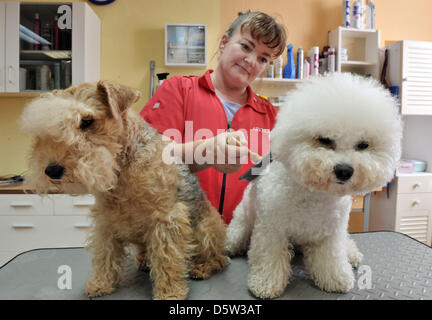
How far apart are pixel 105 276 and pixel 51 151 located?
1.36 ft

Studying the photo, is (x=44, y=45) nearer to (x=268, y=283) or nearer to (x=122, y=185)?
(x=122, y=185)

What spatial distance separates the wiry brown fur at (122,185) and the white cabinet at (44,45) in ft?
5.87

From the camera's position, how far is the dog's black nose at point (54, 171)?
1.81 ft

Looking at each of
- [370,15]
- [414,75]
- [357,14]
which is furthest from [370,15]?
[414,75]

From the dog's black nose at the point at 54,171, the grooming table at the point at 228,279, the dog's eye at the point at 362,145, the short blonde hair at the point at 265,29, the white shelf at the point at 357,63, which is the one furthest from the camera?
the white shelf at the point at 357,63

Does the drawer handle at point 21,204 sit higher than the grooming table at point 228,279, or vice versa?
the grooming table at point 228,279

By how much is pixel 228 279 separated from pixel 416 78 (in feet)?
8.77

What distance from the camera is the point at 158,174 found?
2.34 feet

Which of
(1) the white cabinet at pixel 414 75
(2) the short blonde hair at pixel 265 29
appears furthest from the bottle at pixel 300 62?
(2) the short blonde hair at pixel 265 29

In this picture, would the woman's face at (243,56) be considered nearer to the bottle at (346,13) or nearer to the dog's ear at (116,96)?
the dog's ear at (116,96)

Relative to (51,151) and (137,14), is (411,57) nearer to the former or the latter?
(137,14)

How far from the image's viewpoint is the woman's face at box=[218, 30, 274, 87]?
1.13m

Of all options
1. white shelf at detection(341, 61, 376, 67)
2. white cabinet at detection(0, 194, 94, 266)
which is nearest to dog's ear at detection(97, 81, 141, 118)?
white cabinet at detection(0, 194, 94, 266)

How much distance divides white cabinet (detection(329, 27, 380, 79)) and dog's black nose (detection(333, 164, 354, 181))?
223 centimetres
